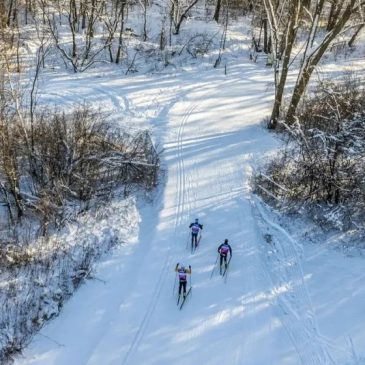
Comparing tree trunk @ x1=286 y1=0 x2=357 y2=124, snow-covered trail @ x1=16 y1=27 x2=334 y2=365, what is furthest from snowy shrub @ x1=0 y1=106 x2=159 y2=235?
tree trunk @ x1=286 y1=0 x2=357 y2=124

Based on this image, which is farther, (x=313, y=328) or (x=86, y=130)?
(x=86, y=130)

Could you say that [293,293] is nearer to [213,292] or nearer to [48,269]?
[213,292]

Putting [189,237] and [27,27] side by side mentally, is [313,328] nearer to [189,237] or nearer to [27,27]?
[189,237]

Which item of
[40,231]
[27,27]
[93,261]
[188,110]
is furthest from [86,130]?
[27,27]

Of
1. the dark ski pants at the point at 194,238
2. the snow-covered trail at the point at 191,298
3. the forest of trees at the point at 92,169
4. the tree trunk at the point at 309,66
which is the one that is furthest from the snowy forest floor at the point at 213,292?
the tree trunk at the point at 309,66

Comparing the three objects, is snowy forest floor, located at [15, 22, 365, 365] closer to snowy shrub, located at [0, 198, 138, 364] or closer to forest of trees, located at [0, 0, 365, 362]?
snowy shrub, located at [0, 198, 138, 364]

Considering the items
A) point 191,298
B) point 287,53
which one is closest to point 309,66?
point 287,53

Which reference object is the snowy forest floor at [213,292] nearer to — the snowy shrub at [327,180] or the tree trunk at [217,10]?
the snowy shrub at [327,180]
